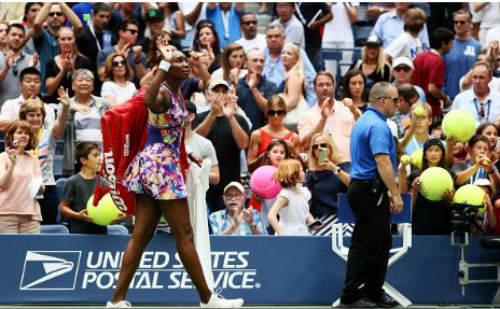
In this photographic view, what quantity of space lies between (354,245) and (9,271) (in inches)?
130

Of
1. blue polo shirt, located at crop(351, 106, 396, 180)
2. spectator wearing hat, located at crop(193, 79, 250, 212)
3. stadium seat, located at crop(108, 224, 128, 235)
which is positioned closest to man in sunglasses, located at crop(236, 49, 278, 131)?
spectator wearing hat, located at crop(193, 79, 250, 212)

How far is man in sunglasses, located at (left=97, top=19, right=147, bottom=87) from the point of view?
14.6 m

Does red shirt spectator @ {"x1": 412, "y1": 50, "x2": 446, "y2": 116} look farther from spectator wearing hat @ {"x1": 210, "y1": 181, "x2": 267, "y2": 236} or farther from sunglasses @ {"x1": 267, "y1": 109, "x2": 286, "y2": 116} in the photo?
spectator wearing hat @ {"x1": 210, "y1": 181, "x2": 267, "y2": 236}

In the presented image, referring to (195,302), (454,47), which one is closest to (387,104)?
(195,302)

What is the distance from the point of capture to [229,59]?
46.1 feet

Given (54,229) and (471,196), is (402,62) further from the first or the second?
(54,229)

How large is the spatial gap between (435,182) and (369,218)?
1.11m

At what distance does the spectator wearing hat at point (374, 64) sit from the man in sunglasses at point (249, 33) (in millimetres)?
1609

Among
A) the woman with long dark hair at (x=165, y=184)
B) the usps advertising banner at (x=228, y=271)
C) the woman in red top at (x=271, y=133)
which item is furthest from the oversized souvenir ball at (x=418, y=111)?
the woman with long dark hair at (x=165, y=184)

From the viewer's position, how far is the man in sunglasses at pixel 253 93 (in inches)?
543

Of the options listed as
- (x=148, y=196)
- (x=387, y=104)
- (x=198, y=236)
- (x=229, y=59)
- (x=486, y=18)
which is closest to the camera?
(x=148, y=196)

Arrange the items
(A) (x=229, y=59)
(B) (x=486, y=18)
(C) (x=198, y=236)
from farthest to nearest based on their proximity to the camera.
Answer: (B) (x=486, y=18) → (A) (x=229, y=59) → (C) (x=198, y=236)

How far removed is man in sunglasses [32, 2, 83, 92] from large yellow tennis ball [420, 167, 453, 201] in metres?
5.80

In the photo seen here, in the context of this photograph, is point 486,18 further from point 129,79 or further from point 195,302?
point 195,302
